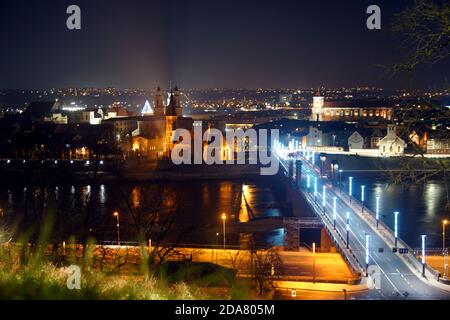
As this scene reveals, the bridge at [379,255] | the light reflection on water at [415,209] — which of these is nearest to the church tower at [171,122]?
the light reflection on water at [415,209]

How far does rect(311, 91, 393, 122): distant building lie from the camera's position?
2966cm

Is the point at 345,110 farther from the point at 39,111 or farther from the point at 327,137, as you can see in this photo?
the point at 39,111

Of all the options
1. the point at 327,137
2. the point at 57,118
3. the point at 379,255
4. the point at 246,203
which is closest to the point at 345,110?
the point at 327,137

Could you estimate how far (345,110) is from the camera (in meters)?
30.8

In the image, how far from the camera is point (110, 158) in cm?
1648

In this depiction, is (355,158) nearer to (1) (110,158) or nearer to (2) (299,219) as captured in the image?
(1) (110,158)

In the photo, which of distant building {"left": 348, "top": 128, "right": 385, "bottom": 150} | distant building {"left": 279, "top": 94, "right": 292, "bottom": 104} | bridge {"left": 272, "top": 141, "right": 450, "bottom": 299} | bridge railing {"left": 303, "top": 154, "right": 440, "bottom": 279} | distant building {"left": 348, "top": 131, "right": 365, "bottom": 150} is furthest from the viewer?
distant building {"left": 279, "top": 94, "right": 292, "bottom": 104}

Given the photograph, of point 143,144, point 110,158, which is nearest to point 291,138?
point 143,144

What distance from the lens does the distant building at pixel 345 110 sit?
29.7m

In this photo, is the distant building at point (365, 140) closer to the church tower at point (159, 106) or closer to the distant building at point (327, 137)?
the distant building at point (327, 137)

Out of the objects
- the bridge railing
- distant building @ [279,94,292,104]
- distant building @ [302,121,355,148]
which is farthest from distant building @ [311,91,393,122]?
distant building @ [279,94,292,104]

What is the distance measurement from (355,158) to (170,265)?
15768mm

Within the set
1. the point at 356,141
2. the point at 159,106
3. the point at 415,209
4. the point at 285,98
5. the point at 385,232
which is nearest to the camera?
the point at 385,232

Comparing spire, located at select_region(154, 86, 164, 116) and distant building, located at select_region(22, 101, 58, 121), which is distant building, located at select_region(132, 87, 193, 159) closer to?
spire, located at select_region(154, 86, 164, 116)
